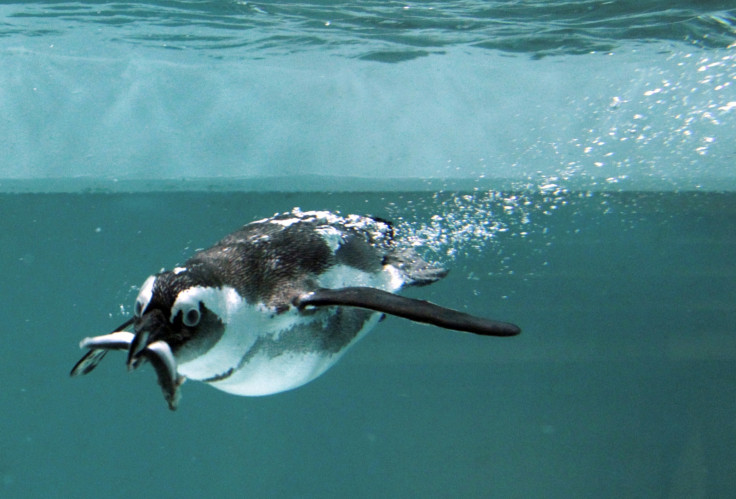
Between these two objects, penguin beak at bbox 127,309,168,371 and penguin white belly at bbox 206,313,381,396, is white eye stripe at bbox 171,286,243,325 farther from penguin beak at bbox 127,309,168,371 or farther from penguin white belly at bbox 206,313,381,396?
penguin white belly at bbox 206,313,381,396

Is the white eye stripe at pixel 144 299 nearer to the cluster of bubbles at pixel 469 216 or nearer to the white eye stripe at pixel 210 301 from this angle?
the white eye stripe at pixel 210 301

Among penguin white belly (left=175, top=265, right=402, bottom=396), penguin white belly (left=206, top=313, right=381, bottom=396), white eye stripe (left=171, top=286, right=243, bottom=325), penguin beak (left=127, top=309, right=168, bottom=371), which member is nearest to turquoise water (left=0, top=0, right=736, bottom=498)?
penguin white belly (left=175, top=265, right=402, bottom=396)

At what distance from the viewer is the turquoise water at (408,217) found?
18.8ft

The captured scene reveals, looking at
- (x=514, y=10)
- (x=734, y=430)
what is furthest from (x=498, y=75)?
(x=734, y=430)

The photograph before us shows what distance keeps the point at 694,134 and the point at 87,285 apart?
956 cm

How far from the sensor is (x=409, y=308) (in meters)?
1.78

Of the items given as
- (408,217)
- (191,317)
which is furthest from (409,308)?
(408,217)

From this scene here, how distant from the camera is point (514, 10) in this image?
496cm

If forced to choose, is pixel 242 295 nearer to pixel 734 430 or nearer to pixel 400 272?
pixel 400 272

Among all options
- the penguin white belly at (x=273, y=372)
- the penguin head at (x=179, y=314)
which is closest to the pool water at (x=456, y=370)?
the penguin white belly at (x=273, y=372)

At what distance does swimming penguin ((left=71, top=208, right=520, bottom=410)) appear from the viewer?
1588mm

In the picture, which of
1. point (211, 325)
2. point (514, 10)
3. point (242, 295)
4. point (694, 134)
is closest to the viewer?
point (211, 325)

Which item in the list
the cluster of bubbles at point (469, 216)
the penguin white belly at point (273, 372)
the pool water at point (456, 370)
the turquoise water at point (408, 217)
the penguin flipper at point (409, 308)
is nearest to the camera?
the penguin flipper at point (409, 308)

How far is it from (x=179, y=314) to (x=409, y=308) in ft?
2.08
